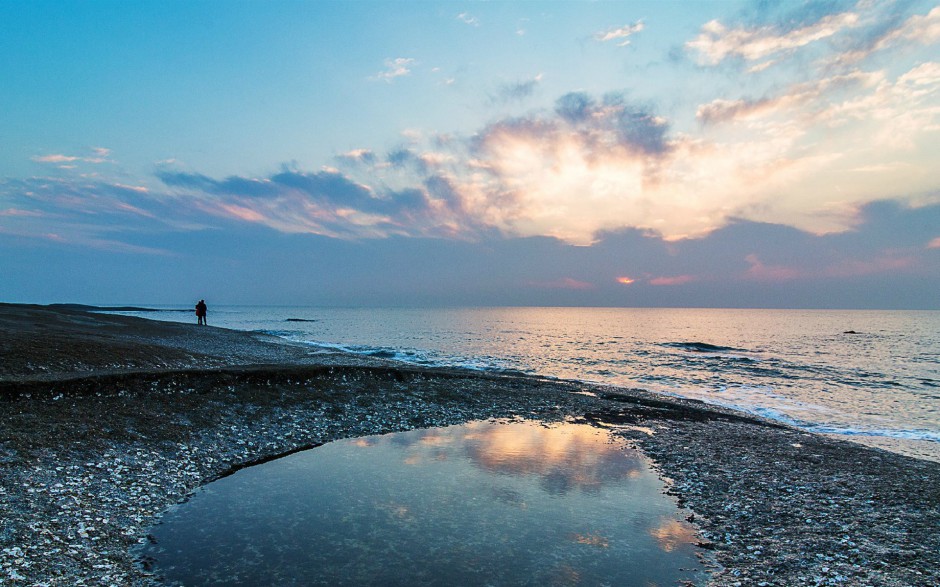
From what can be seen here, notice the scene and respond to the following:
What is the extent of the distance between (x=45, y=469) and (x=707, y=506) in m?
19.4

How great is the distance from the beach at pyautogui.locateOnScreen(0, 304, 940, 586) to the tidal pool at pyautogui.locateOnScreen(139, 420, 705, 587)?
92 centimetres

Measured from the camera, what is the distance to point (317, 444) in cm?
2003

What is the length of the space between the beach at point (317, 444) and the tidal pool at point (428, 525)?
0.92 meters

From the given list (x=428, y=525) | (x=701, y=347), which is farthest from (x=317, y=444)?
(x=701, y=347)

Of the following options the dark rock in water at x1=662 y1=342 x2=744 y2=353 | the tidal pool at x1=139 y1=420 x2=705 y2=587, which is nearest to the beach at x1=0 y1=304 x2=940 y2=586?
the tidal pool at x1=139 y1=420 x2=705 y2=587

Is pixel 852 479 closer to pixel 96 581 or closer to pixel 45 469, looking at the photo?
pixel 96 581

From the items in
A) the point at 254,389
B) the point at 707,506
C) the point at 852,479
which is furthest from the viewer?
the point at 254,389

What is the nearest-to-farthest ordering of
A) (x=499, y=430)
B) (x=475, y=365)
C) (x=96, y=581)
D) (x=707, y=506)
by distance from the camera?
(x=96, y=581) → (x=707, y=506) → (x=499, y=430) → (x=475, y=365)

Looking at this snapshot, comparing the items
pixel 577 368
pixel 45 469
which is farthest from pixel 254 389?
pixel 577 368

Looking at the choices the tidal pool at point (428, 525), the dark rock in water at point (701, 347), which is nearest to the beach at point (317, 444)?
the tidal pool at point (428, 525)

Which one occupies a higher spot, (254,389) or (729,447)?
(254,389)

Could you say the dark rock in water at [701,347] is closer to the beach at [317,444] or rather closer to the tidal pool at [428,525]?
the beach at [317,444]

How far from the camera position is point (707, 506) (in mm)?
14617

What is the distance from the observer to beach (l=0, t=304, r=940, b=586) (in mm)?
10797
